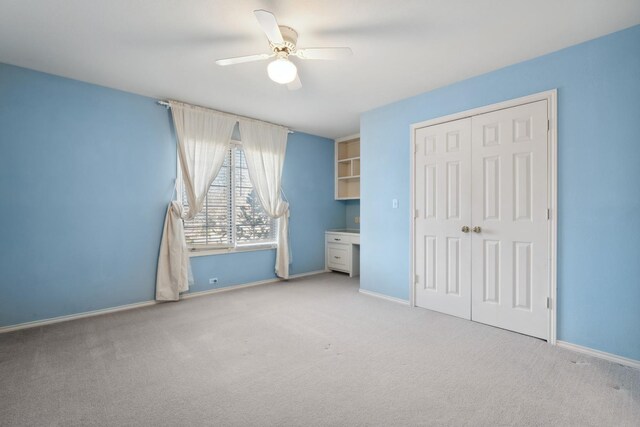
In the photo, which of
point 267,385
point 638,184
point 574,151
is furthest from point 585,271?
point 267,385

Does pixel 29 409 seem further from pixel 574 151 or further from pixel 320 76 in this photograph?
pixel 574 151

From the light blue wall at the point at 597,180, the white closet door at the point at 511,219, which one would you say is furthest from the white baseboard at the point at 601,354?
the white closet door at the point at 511,219

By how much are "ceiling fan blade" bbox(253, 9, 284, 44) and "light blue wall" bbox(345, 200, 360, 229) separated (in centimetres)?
409

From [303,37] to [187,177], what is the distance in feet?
7.63

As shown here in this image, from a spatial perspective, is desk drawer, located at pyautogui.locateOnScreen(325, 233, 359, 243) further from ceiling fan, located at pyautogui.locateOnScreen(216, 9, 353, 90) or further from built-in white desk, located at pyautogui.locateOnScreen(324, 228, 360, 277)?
ceiling fan, located at pyautogui.locateOnScreen(216, 9, 353, 90)

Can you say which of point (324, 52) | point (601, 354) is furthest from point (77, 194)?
point (601, 354)

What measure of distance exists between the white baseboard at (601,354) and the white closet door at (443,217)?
32.1 inches

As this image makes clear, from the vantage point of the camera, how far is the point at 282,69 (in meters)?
2.28

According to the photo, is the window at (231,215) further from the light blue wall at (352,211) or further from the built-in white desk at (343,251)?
the light blue wall at (352,211)

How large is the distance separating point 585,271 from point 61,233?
494cm

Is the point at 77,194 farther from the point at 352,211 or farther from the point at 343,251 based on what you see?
the point at 352,211

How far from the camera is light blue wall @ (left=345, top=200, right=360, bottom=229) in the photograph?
19.6ft

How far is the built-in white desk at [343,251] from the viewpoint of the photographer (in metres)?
5.23

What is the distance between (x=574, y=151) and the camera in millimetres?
2498
